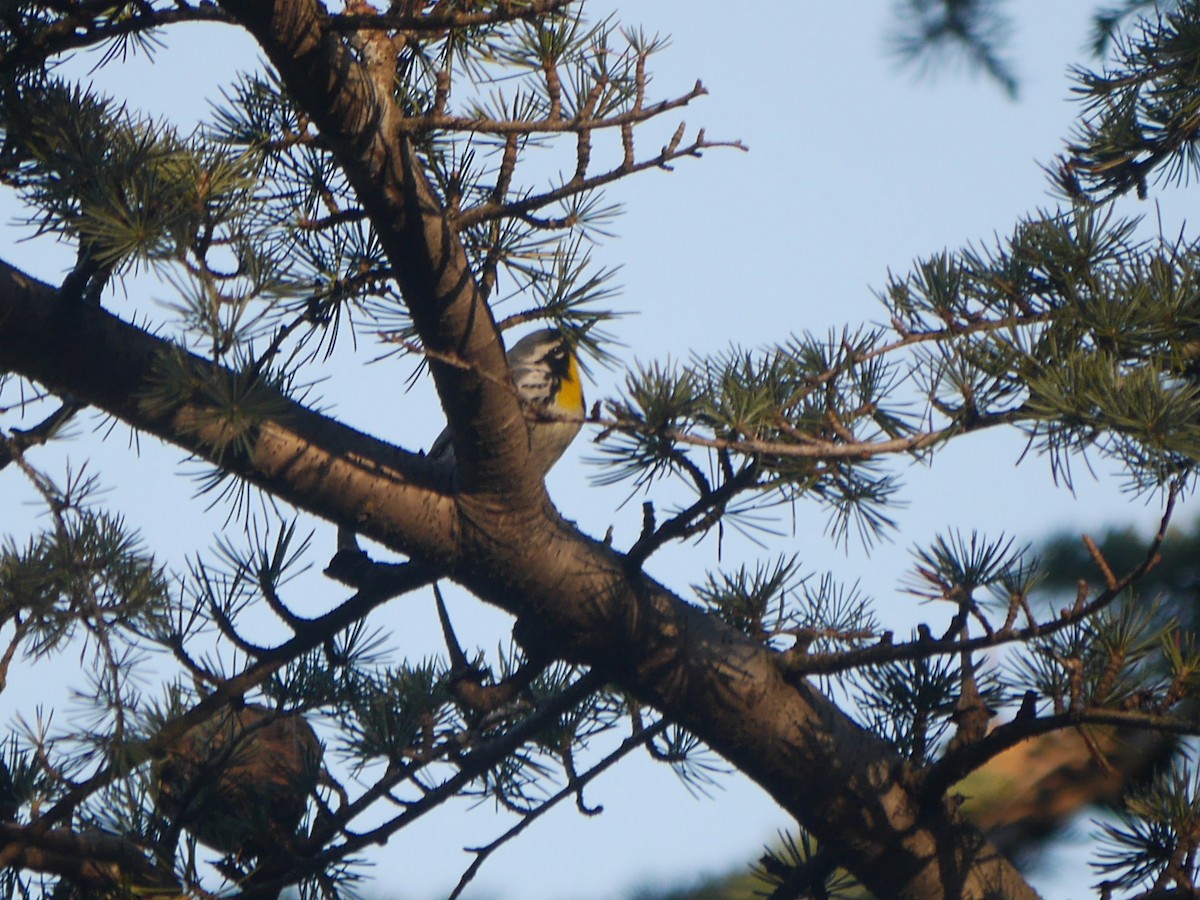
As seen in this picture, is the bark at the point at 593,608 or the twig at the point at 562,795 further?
the twig at the point at 562,795

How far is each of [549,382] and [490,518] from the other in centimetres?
92

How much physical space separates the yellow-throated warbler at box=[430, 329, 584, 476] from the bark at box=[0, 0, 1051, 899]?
0.26m

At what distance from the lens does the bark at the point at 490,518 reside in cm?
153

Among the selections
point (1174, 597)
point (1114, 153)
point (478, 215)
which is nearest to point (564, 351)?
point (478, 215)

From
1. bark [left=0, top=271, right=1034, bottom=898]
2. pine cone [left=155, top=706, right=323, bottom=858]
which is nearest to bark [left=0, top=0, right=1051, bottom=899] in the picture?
bark [left=0, top=271, right=1034, bottom=898]

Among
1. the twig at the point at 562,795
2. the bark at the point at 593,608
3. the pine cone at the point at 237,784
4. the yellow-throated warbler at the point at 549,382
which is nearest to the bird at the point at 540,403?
the yellow-throated warbler at the point at 549,382

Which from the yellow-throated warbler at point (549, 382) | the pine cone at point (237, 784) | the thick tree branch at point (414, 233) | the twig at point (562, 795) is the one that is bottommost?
the twig at point (562, 795)

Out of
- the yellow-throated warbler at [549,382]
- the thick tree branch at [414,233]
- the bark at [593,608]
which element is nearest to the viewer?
the thick tree branch at [414,233]

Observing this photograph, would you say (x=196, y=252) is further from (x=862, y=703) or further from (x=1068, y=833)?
(x=1068, y=833)

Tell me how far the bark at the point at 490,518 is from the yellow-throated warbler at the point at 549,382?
0.86 ft

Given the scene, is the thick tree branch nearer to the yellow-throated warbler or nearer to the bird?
the bird

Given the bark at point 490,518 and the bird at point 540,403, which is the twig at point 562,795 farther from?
the bird at point 540,403

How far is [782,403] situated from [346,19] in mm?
A: 733

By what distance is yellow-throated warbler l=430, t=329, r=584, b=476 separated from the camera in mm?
2222
